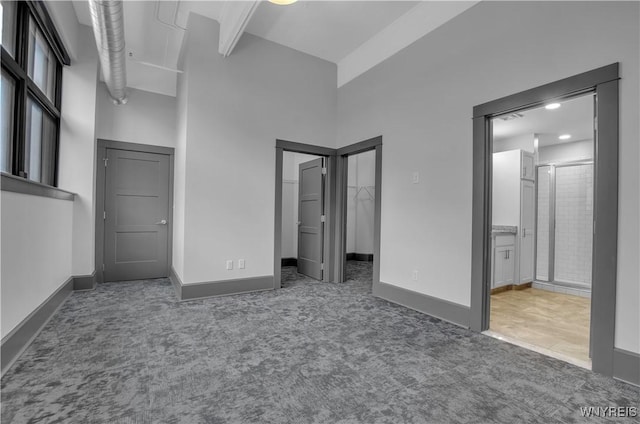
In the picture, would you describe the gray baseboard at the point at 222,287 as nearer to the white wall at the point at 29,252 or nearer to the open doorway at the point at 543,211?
the white wall at the point at 29,252

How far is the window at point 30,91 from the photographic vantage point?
8.45 ft

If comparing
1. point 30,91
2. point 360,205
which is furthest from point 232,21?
point 360,205

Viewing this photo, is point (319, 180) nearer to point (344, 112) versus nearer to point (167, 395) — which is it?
point (344, 112)

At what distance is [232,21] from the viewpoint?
3.68 metres

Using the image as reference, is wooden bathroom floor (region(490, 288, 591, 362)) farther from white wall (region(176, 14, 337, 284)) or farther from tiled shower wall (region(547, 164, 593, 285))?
white wall (region(176, 14, 337, 284))

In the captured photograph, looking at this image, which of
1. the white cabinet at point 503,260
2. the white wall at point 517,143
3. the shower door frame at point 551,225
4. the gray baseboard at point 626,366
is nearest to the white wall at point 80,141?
the gray baseboard at point 626,366

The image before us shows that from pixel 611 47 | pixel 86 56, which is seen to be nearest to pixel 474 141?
pixel 611 47

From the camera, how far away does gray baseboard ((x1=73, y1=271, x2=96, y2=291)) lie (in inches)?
166

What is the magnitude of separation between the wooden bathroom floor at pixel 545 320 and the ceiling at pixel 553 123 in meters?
2.44

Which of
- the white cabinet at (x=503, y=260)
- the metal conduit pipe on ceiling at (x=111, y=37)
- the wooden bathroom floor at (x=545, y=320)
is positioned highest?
the metal conduit pipe on ceiling at (x=111, y=37)

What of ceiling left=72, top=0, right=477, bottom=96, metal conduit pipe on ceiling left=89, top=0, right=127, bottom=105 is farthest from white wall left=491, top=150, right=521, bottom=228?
metal conduit pipe on ceiling left=89, top=0, right=127, bottom=105

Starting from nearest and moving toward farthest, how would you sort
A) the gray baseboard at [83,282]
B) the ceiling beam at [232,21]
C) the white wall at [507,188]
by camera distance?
the ceiling beam at [232,21], the gray baseboard at [83,282], the white wall at [507,188]

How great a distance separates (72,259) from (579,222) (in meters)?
7.83

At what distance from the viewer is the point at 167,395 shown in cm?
183
